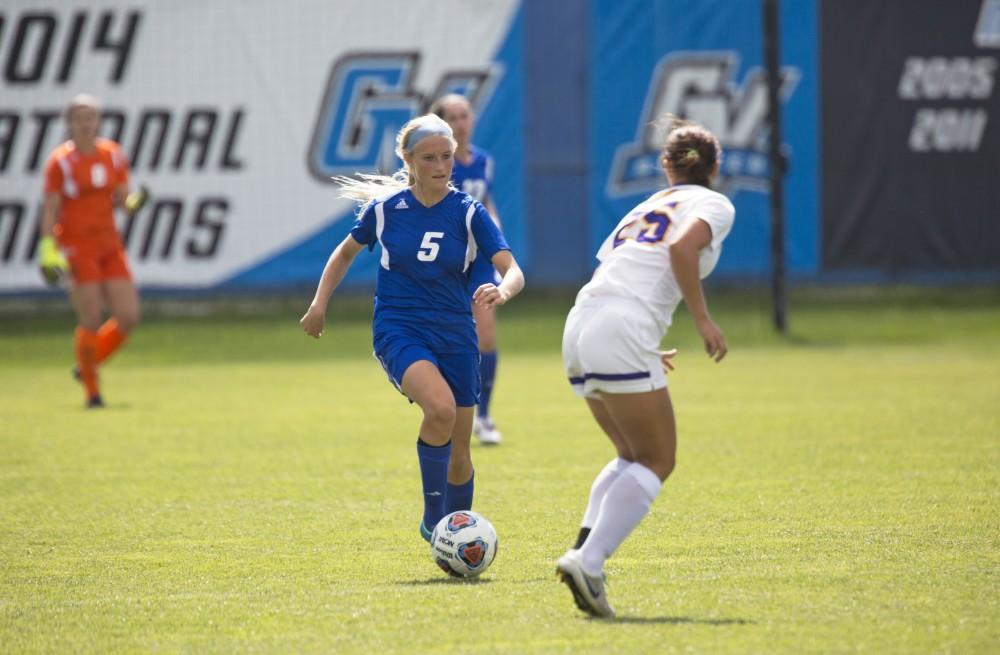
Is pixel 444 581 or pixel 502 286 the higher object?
pixel 502 286

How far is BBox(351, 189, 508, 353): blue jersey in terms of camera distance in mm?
6312

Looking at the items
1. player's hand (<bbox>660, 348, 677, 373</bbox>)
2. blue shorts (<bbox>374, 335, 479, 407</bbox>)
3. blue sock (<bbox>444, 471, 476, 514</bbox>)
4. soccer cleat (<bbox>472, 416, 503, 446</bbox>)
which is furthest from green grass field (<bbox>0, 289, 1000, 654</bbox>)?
player's hand (<bbox>660, 348, 677, 373</bbox>)

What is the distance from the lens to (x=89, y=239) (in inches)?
504

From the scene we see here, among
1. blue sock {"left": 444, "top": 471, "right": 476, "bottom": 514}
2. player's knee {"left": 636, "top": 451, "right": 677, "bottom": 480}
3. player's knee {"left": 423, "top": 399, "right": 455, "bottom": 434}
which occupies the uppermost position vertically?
player's knee {"left": 636, "top": 451, "right": 677, "bottom": 480}

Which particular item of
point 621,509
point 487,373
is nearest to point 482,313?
point 487,373

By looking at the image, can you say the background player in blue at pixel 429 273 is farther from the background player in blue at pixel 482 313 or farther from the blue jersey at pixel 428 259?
the background player in blue at pixel 482 313

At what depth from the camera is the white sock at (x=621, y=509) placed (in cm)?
523

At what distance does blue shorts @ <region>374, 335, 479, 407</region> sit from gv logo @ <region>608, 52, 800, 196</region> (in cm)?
1362

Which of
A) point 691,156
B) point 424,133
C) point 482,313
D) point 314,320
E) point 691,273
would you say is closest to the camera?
point 691,273

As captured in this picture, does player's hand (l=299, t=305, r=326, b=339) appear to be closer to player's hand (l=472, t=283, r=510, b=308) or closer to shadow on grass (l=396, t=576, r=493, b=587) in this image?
player's hand (l=472, t=283, r=510, b=308)

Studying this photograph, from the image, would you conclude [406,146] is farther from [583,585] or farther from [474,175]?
[474,175]

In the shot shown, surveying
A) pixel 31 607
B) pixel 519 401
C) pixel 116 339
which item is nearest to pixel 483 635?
pixel 31 607

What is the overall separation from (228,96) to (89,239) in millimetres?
7001

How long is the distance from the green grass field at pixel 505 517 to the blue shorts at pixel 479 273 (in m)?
1.17
